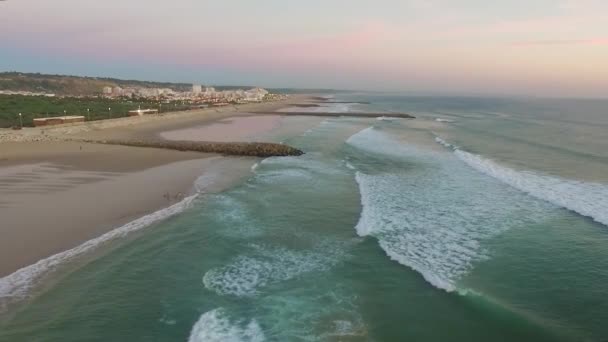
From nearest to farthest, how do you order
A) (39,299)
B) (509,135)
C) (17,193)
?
(39,299) < (17,193) < (509,135)

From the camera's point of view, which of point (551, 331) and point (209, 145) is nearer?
point (551, 331)

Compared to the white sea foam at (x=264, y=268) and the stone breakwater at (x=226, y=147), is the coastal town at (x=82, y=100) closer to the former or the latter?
the stone breakwater at (x=226, y=147)

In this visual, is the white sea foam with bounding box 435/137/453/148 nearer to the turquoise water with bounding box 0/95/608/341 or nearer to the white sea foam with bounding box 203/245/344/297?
the turquoise water with bounding box 0/95/608/341

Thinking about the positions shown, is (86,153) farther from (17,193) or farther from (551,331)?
(551,331)

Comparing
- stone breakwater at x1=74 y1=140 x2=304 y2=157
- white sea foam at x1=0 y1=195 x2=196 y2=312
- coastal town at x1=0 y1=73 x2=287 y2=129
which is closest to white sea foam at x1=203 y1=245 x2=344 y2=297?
white sea foam at x1=0 y1=195 x2=196 y2=312

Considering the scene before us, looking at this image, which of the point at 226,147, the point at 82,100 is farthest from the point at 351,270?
the point at 82,100

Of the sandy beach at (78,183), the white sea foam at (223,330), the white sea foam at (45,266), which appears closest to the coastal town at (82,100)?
the sandy beach at (78,183)

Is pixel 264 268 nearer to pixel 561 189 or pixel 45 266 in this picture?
pixel 45 266

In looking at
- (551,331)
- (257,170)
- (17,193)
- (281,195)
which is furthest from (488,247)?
(17,193)
